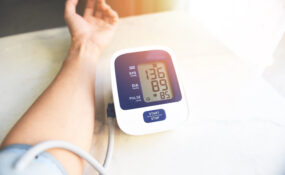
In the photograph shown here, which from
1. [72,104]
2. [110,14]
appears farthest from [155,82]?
[110,14]

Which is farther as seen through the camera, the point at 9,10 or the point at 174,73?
the point at 9,10

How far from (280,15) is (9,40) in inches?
33.1

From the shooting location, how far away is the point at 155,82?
0.43 metres

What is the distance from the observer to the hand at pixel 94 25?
1.96 ft

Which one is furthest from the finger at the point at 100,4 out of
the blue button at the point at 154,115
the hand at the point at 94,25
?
the blue button at the point at 154,115

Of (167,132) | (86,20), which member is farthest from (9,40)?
(167,132)

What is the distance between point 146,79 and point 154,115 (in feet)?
0.28

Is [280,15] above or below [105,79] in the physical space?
above

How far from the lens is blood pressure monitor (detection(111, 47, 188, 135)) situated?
1.29 ft

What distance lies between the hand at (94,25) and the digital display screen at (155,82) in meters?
0.22

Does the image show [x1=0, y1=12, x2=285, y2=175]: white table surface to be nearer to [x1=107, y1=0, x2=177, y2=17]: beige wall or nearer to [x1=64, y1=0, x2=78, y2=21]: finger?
[x1=64, y1=0, x2=78, y2=21]: finger

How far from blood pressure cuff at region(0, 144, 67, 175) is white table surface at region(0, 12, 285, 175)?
0.34ft

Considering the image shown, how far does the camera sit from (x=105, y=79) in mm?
525

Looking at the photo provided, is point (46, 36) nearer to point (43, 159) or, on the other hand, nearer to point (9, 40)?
point (9, 40)
